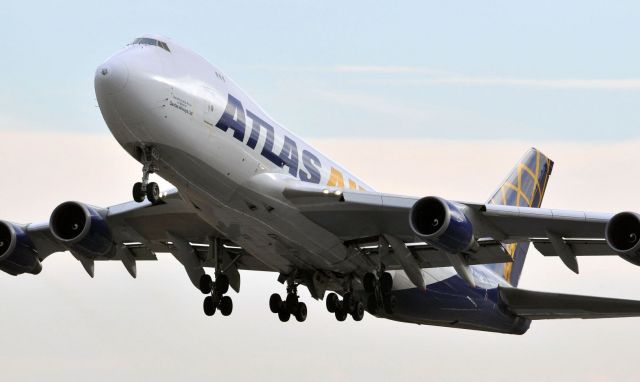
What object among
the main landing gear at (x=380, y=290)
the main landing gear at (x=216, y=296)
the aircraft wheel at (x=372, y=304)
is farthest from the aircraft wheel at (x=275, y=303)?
the main landing gear at (x=380, y=290)

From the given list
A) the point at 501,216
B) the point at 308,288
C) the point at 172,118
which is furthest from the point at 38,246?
the point at 501,216

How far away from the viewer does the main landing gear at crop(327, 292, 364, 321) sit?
125 ft

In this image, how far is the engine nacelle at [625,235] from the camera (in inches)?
1259

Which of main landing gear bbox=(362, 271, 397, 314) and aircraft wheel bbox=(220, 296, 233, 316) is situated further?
aircraft wheel bbox=(220, 296, 233, 316)

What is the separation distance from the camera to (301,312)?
128 ft

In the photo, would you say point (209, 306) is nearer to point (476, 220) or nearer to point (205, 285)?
point (205, 285)

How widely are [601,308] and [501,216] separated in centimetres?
736

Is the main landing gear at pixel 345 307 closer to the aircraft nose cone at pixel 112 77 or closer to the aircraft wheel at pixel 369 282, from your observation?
the aircraft wheel at pixel 369 282

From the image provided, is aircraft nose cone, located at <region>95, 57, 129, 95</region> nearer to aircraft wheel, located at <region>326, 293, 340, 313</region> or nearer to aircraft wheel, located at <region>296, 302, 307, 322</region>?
aircraft wheel, located at <region>296, 302, 307, 322</region>

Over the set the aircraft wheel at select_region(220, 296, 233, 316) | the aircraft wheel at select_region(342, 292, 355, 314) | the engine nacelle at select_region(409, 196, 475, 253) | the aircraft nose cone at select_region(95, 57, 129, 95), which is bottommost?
the aircraft wheel at select_region(342, 292, 355, 314)

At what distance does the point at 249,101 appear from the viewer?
33.9 metres

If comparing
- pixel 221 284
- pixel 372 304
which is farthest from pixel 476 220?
pixel 221 284

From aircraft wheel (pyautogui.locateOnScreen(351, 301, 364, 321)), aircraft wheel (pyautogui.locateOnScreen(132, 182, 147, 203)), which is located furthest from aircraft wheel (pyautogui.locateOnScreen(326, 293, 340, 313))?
aircraft wheel (pyautogui.locateOnScreen(132, 182, 147, 203))

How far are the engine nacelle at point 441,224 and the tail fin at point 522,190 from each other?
35.8 ft
